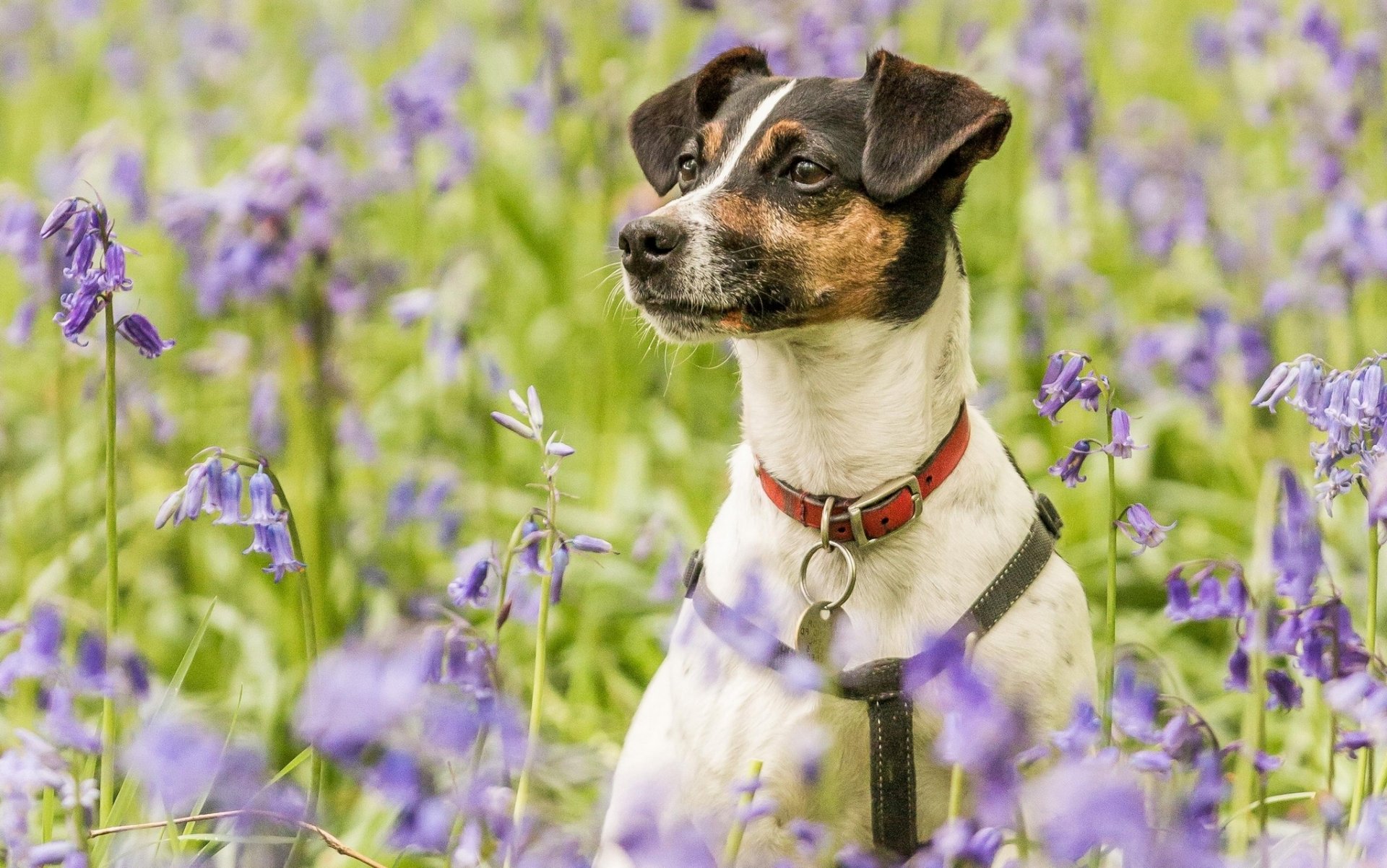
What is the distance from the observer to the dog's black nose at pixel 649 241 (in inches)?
119

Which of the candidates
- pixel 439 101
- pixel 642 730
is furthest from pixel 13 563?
pixel 642 730

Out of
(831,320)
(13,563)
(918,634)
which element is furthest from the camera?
(13,563)

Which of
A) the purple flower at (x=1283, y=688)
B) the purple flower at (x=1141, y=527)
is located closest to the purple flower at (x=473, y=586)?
the purple flower at (x=1141, y=527)

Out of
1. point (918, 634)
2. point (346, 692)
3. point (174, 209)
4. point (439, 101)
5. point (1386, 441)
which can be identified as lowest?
point (918, 634)

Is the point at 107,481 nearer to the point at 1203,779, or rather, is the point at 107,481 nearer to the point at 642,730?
the point at 642,730

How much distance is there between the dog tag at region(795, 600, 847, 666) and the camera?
283 centimetres

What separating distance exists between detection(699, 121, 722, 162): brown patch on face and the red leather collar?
763mm

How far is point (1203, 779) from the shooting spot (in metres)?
2.04

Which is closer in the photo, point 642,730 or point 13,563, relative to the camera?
point 642,730

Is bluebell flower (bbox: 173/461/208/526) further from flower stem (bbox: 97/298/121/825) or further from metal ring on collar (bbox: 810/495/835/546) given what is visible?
metal ring on collar (bbox: 810/495/835/546)

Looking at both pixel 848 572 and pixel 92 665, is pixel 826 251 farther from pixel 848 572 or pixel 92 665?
pixel 92 665

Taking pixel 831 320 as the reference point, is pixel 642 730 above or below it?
below

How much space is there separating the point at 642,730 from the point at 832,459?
2.22 ft

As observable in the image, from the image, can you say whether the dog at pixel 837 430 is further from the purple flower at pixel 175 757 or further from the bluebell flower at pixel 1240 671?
the purple flower at pixel 175 757
